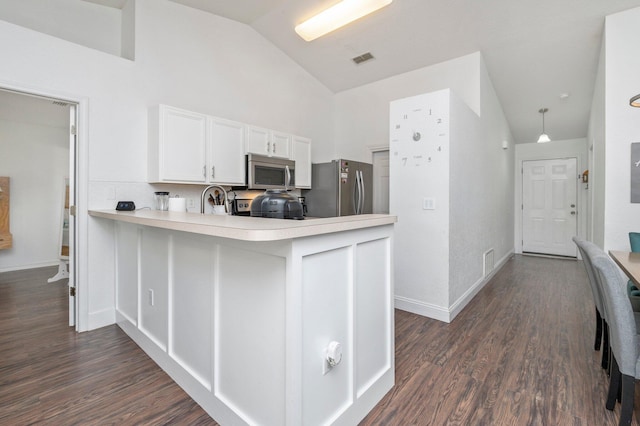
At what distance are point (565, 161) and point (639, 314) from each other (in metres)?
5.57

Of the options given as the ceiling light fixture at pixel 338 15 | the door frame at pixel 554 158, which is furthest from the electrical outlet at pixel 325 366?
the door frame at pixel 554 158

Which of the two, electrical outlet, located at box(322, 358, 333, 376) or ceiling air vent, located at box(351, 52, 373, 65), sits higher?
ceiling air vent, located at box(351, 52, 373, 65)

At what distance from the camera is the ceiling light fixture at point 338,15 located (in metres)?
2.99

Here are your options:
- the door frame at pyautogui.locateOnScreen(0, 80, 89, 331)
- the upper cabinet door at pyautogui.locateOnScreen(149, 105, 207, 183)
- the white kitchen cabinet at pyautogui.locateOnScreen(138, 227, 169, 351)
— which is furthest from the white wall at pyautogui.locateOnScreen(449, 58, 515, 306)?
the door frame at pyautogui.locateOnScreen(0, 80, 89, 331)

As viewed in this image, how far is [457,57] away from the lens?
4008 mm

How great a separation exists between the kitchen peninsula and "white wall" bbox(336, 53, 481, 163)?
3.14 meters

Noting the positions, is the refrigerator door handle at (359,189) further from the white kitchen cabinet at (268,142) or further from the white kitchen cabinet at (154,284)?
the white kitchen cabinet at (154,284)

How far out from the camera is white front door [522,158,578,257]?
6172 millimetres

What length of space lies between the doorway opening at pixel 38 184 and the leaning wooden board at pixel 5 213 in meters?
0.07

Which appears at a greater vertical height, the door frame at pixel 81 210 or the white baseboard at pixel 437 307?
the door frame at pixel 81 210

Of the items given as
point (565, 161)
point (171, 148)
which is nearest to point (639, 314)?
point (171, 148)

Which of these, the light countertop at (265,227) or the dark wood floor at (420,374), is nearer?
the light countertop at (265,227)

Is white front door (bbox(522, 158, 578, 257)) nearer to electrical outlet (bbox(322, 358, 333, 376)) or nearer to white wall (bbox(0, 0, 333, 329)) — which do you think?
white wall (bbox(0, 0, 333, 329))

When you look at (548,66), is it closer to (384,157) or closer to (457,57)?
(457,57)
